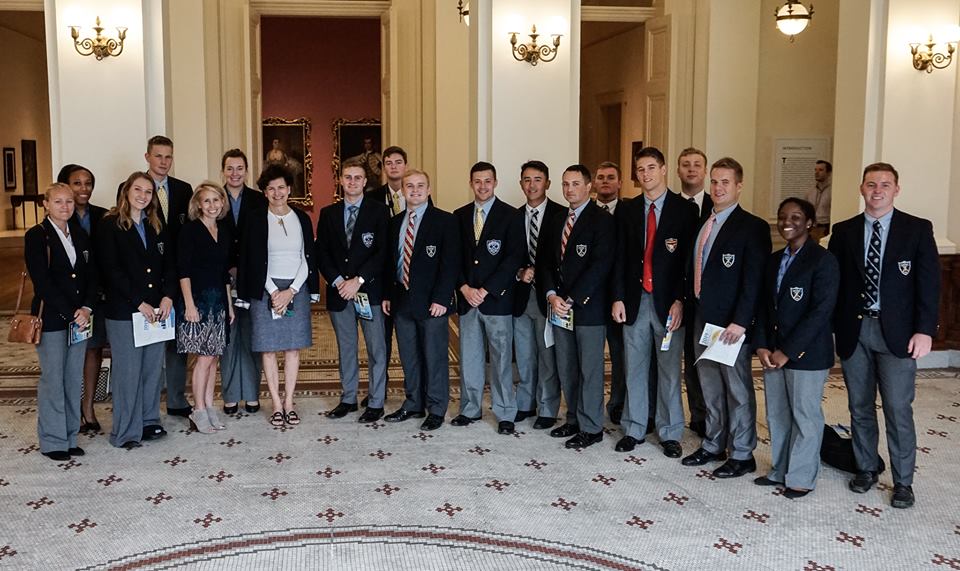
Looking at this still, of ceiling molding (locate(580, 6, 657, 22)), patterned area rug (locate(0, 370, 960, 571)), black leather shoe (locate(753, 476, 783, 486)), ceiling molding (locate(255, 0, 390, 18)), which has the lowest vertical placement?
patterned area rug (locate(0, 370, 960, 571))

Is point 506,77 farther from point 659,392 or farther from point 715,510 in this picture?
point 715,510

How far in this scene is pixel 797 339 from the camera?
502 centimetres

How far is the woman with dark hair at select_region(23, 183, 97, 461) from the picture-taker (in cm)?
564

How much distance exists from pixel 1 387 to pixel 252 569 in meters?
4.43

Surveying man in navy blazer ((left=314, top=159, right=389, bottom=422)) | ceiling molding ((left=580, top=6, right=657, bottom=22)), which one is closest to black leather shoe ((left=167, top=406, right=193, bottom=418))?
man in navy blazer ((left=314, top=159, right=389, bottom=422))

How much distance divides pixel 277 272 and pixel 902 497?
3960 millimetres

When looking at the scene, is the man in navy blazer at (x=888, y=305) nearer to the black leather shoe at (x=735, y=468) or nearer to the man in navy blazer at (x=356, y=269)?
the black leather shoe at (x=735, y=468)

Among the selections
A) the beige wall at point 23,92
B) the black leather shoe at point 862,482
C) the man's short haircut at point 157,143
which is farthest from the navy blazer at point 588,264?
the beige wall at point 23,92

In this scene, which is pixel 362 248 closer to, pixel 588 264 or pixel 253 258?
pixel 253 258

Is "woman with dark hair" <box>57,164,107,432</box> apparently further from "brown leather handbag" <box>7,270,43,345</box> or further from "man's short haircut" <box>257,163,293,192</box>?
"man's short haircut" <box>257,163,293,192</box>

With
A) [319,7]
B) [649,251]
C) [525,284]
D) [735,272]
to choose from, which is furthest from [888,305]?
[319,7]

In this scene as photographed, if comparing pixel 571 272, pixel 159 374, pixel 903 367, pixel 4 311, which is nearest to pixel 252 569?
pixel 159 374

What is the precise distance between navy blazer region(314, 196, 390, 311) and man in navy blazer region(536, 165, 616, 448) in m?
1.07

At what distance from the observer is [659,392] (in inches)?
239
